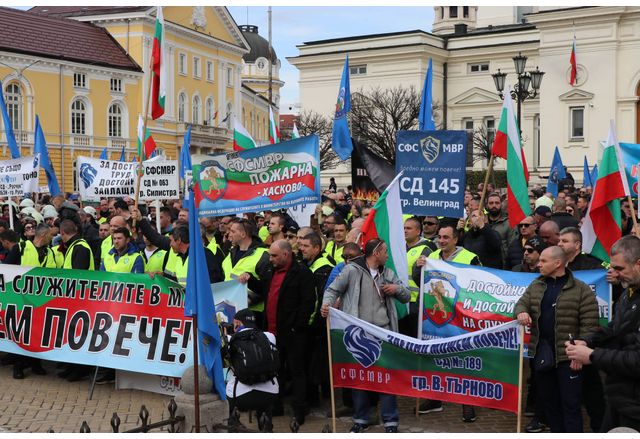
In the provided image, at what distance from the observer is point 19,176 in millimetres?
15461

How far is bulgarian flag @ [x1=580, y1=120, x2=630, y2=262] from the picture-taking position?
884cm

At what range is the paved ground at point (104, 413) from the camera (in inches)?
324

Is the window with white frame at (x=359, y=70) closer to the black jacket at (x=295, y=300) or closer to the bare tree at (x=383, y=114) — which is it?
the bare tree at (x=383, y=114)

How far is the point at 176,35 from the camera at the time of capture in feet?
214

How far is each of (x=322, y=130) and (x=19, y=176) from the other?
49871 millimetres

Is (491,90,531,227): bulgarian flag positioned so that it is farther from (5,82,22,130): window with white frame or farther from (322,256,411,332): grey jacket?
(5,82,22,130): window with white frame

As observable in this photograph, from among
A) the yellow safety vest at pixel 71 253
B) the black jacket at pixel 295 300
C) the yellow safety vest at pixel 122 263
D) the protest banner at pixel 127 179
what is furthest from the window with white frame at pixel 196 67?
the black jacket at pixel 295 300

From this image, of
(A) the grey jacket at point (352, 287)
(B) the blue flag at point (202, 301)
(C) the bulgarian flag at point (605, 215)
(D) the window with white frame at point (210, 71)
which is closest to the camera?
(B) the blue flag at point (202, 301)

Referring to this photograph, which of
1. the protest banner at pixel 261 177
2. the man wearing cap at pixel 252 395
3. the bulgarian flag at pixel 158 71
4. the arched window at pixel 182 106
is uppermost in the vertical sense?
the arched window at pixel 182 106

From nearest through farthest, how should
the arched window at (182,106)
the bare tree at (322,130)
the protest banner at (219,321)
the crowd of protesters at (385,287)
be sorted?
the crowd of protesters at (385,287) → the protest banner at (219,321) → the bare tree at (322,130) → the arched window at (182,106)

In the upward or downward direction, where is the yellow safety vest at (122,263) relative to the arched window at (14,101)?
A: downward

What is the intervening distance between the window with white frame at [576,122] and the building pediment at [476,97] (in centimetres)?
1434

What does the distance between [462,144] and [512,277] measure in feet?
8.02

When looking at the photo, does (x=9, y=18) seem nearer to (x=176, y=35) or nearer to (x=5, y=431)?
(x=176, y=35)
